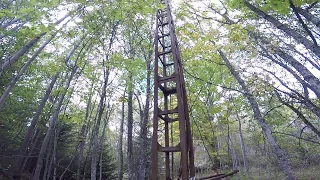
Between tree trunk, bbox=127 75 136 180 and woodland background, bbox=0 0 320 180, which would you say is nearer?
woodland background, bbox=0 0 320 180

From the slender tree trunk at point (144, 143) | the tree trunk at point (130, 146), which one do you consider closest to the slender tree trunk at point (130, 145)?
the tree trunk at point (130, 146)

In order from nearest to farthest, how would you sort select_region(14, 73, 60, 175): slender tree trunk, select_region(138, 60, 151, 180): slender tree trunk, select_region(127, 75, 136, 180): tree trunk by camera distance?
select_region(14, 73, 60, 175): slender tree trunk
select_region(138, 60, 151, 180): slender tree trunk
select_region(127, 75, 136, 180): tree trunk

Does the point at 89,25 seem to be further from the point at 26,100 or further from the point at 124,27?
the point at 26,100

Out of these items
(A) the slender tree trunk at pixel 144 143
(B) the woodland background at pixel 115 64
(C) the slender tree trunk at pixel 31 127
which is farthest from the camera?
(A) the slender tree trunk at pixel 144 143

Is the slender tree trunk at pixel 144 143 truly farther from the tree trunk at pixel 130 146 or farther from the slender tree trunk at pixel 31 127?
the slender tree trunk at pixel 31 127

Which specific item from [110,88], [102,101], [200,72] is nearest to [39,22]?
[102,101]

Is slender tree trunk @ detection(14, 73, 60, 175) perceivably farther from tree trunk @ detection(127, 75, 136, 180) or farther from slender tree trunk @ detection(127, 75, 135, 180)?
slender tree trunk @ detection(127, 75, 135, 180)

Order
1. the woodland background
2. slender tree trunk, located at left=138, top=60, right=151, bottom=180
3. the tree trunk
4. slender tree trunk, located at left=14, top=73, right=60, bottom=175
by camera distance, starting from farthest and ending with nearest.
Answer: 1. the tree trunk
2. slender tree trunk, located at left=138, top=60, right=151, bottom=180
3. slender tree trunk, located at left=14, top=73, right=60, bottom=175
4. the woodland background

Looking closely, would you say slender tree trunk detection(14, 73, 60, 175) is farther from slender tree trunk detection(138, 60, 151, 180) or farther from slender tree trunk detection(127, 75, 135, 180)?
slender tree trunk detection(138, 60, 151, 180)

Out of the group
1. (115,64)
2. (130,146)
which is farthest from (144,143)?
(115,64)

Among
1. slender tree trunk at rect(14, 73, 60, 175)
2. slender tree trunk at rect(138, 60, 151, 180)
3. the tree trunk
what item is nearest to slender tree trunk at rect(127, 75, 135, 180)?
the tree trunk

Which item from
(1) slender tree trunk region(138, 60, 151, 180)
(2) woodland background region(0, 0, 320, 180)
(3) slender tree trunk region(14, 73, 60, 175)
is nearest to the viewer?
(2) woodland background region(0, 0, 320, 180)

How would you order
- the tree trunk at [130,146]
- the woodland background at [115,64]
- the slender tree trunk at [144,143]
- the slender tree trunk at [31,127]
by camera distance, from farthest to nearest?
the tree trunk at [130,146]
the slender tree trunk at [144,143]
the slender tree trunk at [31,127]
the woodland background at [115,64]

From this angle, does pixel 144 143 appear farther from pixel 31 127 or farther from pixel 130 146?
pixel 31 127
